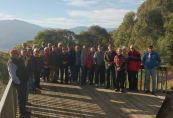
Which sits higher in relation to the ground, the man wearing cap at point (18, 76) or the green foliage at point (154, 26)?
the green foliage at point (154, 26)

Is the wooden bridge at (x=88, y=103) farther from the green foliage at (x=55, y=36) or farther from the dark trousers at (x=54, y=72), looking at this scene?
the green foliage at (x=55, y=36)

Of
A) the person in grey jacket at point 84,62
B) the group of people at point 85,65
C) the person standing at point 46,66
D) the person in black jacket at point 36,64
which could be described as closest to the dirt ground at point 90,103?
the group of people at point 85,65

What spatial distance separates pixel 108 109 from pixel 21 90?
7.94 ft

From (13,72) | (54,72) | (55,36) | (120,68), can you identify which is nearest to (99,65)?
(120,68)

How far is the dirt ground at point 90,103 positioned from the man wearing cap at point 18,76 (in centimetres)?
39

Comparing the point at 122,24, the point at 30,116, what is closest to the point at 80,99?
the point at 30,116

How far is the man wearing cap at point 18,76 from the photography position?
479 cm

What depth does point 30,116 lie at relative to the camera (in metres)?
5.00

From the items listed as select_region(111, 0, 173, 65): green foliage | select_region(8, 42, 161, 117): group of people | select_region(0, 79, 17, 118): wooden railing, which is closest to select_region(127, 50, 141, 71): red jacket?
select_region(8, 42, 161, 117): group of people

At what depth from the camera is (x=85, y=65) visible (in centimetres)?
830

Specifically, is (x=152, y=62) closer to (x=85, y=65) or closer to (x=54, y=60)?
(x=85, y=65)

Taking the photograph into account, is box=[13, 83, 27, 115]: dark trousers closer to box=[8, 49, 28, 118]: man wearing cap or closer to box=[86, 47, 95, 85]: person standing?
box=[8, 49, 28, 118]: man wearing cap

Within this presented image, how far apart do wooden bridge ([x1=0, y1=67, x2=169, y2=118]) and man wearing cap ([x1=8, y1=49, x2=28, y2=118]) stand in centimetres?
16

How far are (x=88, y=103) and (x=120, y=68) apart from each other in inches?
72.2
